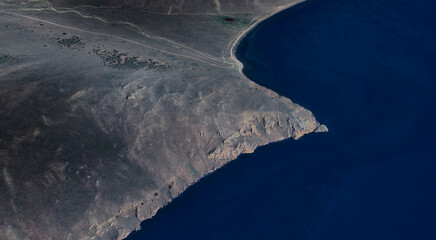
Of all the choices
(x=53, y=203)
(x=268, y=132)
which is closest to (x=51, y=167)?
(x=53, y=203)

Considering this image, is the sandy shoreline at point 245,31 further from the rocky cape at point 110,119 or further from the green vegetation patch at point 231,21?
the green vegetation patch at point 231,21

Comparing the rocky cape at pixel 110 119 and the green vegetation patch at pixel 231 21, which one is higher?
the green vegetation patch at pixel 231 21

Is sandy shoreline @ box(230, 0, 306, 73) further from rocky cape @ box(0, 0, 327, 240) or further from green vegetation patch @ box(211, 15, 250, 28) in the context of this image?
green vegetation patch @ box(211, 15, 250, 28)

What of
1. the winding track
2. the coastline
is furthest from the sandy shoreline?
the winding track

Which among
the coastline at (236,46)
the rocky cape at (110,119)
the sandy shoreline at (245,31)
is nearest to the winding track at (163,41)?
the rocky cape at (110,119)

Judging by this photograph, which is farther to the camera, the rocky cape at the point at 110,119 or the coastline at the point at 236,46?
the coastline at the point at 236,46

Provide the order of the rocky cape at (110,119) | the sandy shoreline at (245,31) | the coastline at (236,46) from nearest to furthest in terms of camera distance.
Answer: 1. the rocky cape at (110,119)
2. the coastline at (236,46)
3. the sandy shoreline at (245,31)
